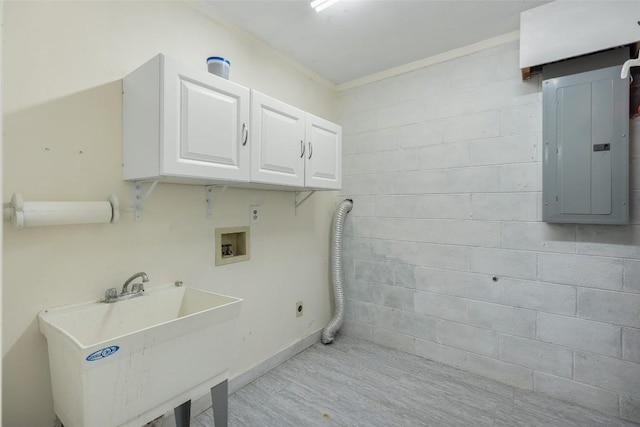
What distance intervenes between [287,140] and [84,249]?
1.22m

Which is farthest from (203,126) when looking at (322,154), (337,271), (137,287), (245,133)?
(337,271)

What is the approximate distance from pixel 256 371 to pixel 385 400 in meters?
0.92

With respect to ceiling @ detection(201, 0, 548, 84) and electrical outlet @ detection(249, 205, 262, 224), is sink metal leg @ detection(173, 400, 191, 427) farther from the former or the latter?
ceiling @ detection(201, 0, 548, 84)

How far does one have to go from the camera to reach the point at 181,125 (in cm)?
144

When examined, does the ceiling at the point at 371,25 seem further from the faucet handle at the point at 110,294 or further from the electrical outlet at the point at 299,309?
the electrical outlet at the point at 299,309

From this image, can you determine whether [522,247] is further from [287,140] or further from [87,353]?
[87,353]

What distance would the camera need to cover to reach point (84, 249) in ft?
4.87

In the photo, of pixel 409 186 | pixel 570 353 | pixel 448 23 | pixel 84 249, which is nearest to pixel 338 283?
pixel 409 186

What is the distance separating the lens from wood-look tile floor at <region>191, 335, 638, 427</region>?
1883 millimetres

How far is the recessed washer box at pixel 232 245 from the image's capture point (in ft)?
6.82

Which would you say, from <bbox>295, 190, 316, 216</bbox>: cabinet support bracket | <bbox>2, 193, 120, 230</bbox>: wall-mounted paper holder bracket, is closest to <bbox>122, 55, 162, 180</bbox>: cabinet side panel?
<bbox>2, 193, 120, 230</bbox>: wall-mounted paper holder bracket

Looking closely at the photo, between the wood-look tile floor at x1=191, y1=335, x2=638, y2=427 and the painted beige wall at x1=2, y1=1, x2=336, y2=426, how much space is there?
35cm

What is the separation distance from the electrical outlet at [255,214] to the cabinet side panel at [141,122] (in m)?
0.86

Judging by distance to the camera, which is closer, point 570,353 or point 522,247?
point 570,353
